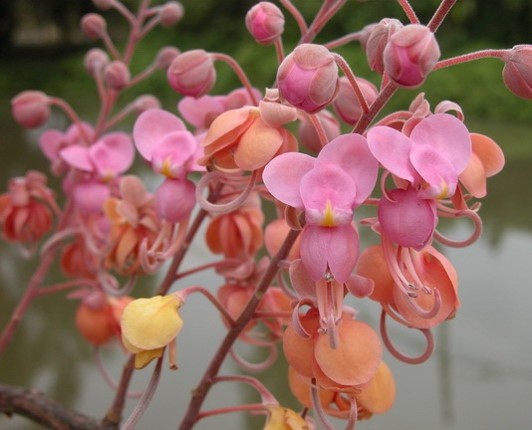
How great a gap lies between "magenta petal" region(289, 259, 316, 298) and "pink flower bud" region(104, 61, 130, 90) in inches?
7.8

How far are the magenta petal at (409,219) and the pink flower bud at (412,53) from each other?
0.03 meters

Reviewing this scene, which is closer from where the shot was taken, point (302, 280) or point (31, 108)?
point (302, 280)

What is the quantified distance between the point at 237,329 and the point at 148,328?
0.04m

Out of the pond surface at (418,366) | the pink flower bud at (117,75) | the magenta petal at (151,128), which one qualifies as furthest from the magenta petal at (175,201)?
the pond surface at (418,366)

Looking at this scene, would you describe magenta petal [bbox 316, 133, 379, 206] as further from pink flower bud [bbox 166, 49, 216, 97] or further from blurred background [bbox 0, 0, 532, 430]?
blurred background [bbox 0, 0, 532, 430]

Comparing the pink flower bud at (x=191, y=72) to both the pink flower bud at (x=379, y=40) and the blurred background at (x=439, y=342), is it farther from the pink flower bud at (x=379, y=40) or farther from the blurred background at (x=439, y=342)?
the blurred background at (x=439, y=342)

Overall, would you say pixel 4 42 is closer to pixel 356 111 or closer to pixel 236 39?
pixel 236 39

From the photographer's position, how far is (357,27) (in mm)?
1485

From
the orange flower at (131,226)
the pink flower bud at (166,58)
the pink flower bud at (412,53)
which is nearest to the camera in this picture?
the pink flower bud at (412,53)

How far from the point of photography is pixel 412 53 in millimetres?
137

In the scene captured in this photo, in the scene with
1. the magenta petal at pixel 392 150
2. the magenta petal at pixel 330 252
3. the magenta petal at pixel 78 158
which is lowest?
the magenta petal at pixel 78 158

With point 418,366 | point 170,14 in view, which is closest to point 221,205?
point 170,14

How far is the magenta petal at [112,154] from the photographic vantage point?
0.99 ft

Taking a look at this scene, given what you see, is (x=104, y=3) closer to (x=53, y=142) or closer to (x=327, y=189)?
(x=53, y=142)
